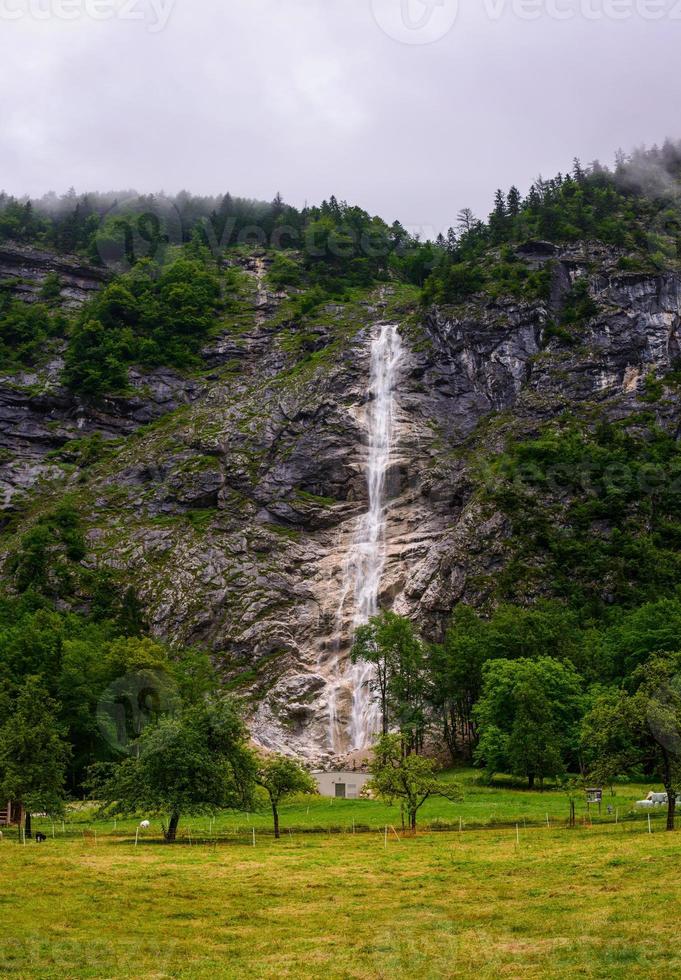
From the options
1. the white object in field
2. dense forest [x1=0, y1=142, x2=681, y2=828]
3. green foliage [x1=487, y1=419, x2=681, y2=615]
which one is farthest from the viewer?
green foliage [x1=487, y1=419, x2=681, y2=615]

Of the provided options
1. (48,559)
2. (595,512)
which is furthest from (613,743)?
(48,559)

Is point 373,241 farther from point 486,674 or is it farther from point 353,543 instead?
point 486,674

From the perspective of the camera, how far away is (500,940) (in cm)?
2123

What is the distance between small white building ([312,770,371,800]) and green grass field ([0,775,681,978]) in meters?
23.7

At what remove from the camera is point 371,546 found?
307 ft

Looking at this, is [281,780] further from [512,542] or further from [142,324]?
[142,324]

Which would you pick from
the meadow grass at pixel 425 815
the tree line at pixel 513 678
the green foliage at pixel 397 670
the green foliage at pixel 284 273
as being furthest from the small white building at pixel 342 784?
the green foliage at pixel 284 273

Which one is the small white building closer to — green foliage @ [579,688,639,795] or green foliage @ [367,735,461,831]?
green foliage @ [367,735,461,831]

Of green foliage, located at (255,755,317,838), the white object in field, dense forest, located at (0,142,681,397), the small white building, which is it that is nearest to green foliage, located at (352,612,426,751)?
the small white building

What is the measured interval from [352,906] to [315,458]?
7857cm

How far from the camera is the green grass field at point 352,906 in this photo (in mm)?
19594

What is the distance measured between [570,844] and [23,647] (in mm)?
50585

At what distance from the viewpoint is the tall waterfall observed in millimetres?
78000

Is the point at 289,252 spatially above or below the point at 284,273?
above
